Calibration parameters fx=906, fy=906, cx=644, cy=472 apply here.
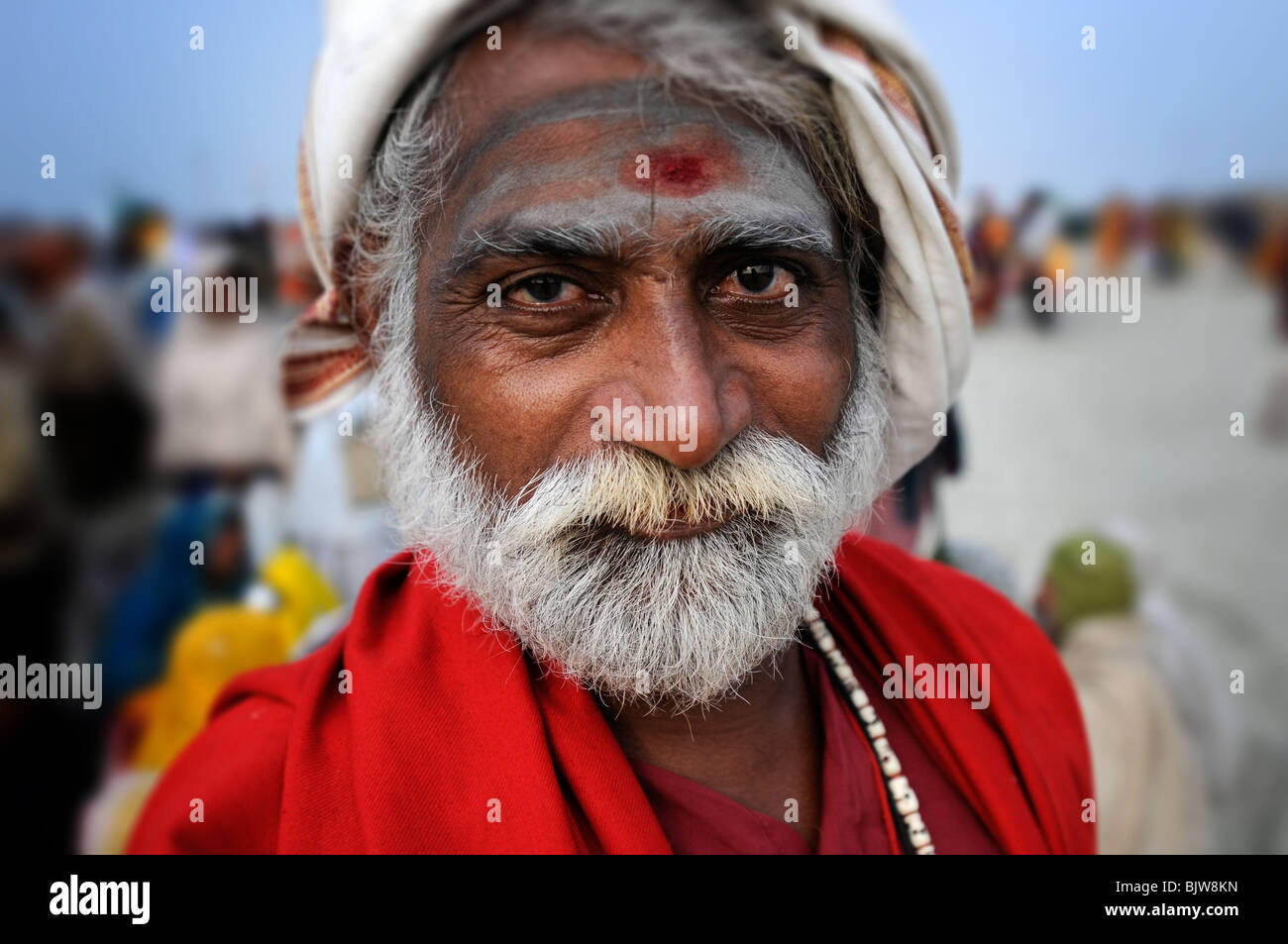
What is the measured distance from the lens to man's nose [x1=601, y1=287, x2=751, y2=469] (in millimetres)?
1334

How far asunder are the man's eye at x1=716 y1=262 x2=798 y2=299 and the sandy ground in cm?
224

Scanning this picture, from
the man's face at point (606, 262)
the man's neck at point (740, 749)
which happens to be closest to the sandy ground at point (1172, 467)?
the man's neck at point (740, 749)

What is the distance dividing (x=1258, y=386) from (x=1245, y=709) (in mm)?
1648

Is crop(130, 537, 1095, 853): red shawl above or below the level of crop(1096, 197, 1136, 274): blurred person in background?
below

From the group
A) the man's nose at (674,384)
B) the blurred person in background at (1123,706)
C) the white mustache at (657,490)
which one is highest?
the man's nose at (674,384)

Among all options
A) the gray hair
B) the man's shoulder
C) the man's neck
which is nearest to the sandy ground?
the man's shoulder

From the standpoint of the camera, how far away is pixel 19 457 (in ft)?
10.2

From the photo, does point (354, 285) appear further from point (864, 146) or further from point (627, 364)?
point (864, 146)

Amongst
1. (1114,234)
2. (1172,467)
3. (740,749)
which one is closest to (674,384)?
(740,749)

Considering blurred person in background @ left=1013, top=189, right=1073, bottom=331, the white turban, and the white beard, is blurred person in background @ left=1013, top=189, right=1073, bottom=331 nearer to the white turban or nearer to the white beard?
the white turban

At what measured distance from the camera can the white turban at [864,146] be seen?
1454 millimetres

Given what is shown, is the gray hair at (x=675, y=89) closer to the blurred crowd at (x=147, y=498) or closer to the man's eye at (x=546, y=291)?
the man's eye at (x=546, y=291)

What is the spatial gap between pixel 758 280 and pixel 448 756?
0.92m

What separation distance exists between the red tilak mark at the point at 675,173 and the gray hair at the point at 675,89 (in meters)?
0.11
